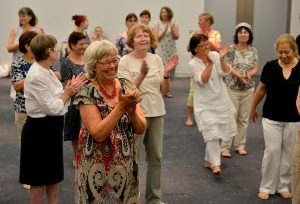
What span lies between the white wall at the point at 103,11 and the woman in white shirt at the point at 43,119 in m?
7.74

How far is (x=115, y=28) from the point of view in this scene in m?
11.0

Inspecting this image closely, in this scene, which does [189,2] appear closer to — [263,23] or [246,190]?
[263,23]

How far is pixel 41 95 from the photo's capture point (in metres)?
3.17

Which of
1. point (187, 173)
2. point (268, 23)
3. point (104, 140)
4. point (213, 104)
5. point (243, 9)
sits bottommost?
point (187, 173)

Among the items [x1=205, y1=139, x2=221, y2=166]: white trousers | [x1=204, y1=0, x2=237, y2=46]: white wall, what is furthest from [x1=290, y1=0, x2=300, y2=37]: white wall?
[x1=205, y1=139, x2=221, y2=166]: white trousers

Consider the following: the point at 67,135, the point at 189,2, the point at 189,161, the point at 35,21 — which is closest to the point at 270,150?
the point at 189,161

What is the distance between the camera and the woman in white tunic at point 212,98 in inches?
177

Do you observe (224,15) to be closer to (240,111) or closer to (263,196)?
(240,111)

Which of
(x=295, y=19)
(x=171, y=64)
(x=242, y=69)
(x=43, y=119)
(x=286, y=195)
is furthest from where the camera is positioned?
(x=295, y=19)

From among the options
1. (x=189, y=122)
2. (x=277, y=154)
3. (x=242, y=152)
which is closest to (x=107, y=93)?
(x=277, y=154)

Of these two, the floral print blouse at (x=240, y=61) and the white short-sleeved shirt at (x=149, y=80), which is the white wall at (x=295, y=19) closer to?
the floral print blouse at (x=240, y=61)

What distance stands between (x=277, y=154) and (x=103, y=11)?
7.65 m

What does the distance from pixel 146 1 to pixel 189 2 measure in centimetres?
99

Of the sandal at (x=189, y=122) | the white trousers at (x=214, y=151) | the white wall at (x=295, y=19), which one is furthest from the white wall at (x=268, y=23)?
the white trousers at (x=214, y=151)
